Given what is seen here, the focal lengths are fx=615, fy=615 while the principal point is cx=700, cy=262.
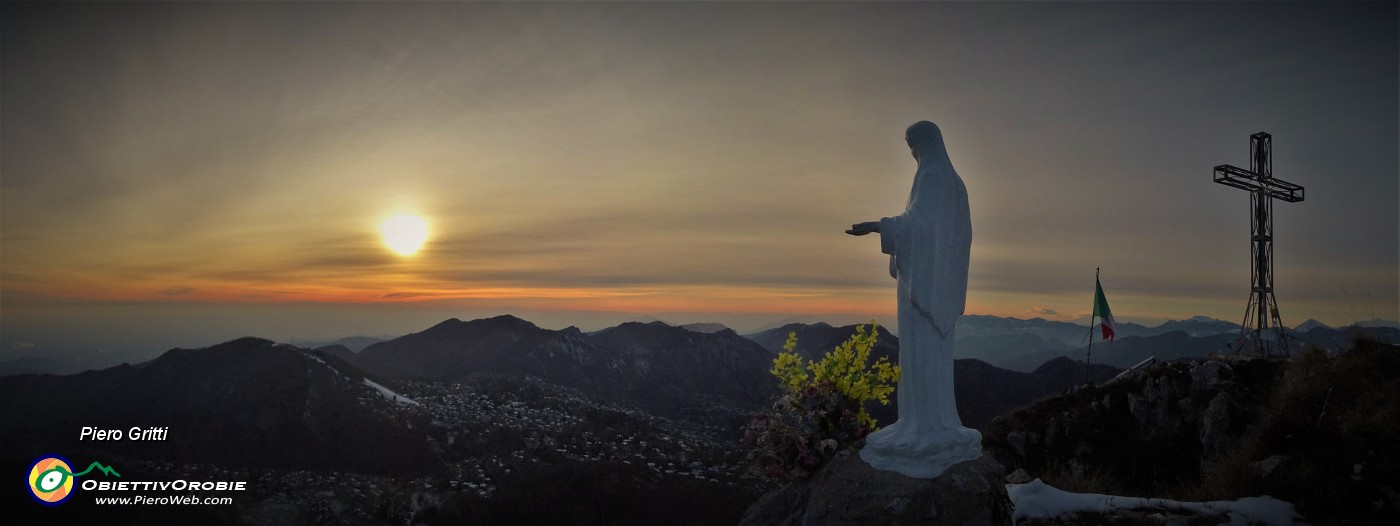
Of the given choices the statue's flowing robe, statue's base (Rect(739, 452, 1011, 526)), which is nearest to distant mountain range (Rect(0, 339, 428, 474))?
statue's base (Rect(739, 452, 1011, 526))

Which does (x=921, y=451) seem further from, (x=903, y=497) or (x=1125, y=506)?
(x=1125, y=506)

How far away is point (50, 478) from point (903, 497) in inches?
786

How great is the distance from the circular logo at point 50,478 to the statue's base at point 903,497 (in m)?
17.8

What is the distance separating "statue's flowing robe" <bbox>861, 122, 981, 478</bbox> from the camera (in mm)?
7848

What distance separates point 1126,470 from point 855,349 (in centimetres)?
1822

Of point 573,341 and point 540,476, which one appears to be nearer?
point 540,476

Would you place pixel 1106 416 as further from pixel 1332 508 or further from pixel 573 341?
pixel 573 341

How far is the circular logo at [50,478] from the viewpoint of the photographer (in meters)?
14.5

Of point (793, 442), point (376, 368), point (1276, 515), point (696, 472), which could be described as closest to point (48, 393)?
point (376, 368)

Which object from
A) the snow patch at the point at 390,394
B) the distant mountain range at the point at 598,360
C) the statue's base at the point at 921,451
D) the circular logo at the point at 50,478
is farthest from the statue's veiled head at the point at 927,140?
the distant mountain range at the point at 598,360

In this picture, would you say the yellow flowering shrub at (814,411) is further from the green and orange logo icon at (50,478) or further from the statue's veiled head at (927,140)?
the green and orange logo icon at (50,478)

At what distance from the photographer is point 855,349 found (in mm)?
8805

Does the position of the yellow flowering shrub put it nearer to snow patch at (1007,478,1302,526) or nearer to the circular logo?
snow patch at (1007,478,1302,526)

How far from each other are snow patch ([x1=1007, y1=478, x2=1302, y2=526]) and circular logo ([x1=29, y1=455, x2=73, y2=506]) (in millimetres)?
20720
